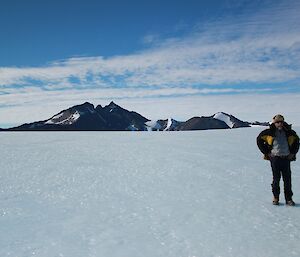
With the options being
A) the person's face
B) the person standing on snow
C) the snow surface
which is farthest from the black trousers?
the person's face

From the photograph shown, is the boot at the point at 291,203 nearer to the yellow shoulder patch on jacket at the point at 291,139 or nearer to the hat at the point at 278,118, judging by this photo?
the yellow shoulder patch on jacket at the point at 291,139

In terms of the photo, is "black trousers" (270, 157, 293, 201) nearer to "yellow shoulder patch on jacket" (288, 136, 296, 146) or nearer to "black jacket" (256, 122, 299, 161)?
"black jacket" (256, 122, 299, 161)

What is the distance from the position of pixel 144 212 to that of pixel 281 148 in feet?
10.5

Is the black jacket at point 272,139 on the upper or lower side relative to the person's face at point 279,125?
lower

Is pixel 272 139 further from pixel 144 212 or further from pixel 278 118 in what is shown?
pixel 144 212

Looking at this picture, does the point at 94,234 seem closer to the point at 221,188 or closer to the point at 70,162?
the point at 221,188

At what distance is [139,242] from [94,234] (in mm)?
829

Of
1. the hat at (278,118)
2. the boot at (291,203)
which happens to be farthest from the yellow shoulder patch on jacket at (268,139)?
the boot at (291,203)

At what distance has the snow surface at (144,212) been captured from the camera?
5355 mm

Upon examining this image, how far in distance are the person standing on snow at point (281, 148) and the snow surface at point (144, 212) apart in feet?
1.26

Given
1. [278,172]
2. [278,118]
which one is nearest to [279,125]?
[278,118]

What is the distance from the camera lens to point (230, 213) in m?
7.04

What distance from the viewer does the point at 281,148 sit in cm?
778

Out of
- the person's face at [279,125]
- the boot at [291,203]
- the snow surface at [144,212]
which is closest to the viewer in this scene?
the snow surface at [144,212]
